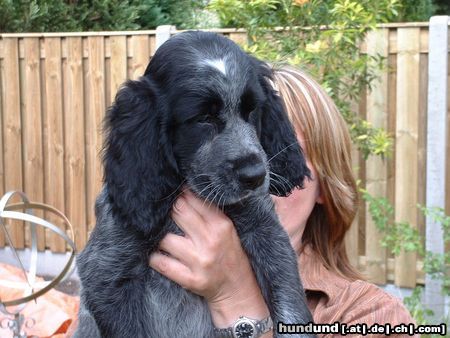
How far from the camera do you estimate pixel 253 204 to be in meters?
2.40

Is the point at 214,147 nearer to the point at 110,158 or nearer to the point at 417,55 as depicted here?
the point at 110,158

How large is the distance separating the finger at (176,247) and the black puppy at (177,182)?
3 centimetres

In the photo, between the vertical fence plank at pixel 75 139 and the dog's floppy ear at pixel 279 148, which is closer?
the dog's floppy ear at pixel 279 148

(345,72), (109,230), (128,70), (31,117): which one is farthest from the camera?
(31,117)

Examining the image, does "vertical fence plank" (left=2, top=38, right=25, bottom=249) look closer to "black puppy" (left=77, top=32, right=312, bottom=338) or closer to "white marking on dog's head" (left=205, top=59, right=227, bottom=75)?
"black puppy" (left=77, top=32, right=312, bottom=338)

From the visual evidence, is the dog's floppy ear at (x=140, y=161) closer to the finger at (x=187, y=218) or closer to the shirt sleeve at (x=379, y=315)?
the finger at (x=187, y=218)

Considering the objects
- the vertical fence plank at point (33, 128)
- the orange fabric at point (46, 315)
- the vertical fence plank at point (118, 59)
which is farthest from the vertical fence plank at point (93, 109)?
the orange fabric at point (46, 315)

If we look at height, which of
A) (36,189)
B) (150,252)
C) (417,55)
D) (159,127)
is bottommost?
(36,189)

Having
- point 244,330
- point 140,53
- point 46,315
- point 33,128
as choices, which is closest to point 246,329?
point 244,330

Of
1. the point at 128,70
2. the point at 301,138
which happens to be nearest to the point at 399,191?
the point at 128,70

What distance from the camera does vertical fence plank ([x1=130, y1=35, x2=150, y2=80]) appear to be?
6773 mm

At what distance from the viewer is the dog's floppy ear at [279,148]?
8.15 feet

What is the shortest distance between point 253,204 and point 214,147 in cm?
28

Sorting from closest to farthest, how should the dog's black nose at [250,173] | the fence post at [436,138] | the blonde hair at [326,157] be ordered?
the dog's black nose at [250,173], the blonde hair at [326,157], the fence post at [436,138]
